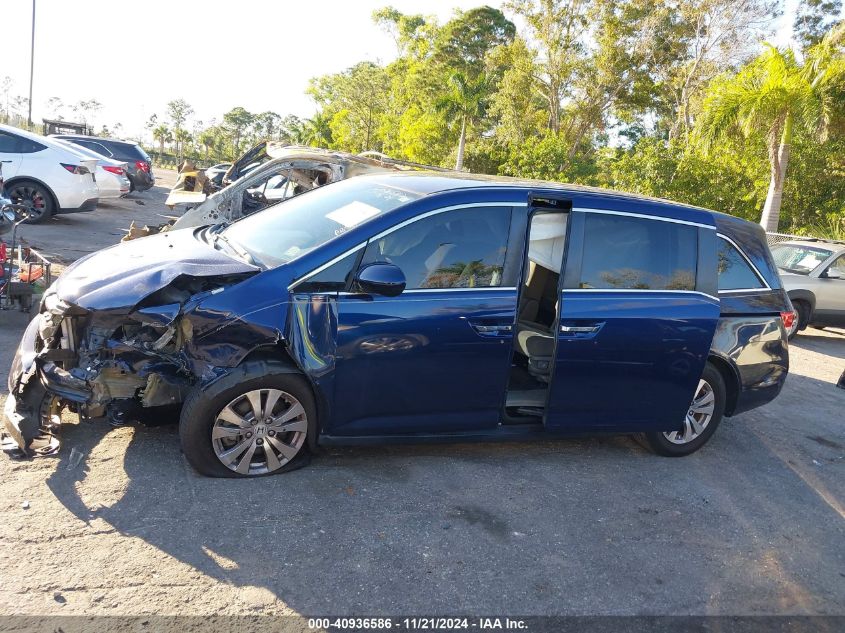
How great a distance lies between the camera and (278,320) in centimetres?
361

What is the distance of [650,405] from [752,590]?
4.47 feet

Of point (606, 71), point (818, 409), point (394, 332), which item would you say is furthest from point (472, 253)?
point (606, 71)

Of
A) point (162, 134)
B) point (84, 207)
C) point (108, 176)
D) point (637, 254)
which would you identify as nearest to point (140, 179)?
point (108, 176)

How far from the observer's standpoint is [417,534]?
3.50m

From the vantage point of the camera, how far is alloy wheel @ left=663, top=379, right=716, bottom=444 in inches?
191

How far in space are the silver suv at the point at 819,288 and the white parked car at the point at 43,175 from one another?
11.8 m

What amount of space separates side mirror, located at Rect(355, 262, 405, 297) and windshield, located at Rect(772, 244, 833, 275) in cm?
897

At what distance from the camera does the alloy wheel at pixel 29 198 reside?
11234 millimetres

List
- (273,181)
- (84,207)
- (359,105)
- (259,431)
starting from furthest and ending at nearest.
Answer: (359,105), (84,207), (273,181), (259,431)

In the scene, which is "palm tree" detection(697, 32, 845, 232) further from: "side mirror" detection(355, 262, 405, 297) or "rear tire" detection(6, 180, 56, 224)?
"side mirror" detection(355, 262, 405, 297)

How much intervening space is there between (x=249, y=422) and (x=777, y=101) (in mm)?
16892

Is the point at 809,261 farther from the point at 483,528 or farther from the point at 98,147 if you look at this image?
the point at 98,147

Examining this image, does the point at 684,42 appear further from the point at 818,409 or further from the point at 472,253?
the point at 472,253

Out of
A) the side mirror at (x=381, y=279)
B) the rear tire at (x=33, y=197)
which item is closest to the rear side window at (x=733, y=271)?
the side mirror at (x=381, y=279)
